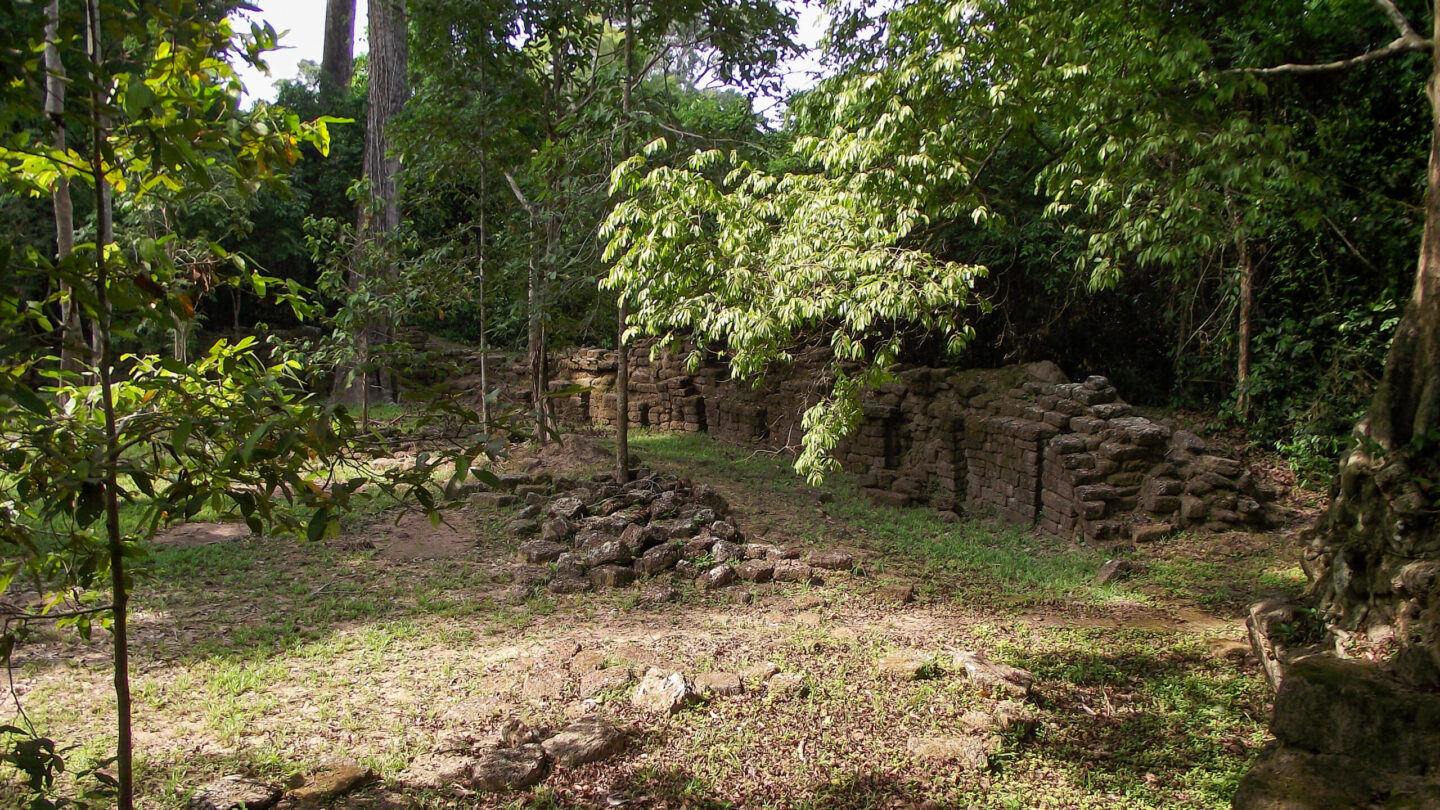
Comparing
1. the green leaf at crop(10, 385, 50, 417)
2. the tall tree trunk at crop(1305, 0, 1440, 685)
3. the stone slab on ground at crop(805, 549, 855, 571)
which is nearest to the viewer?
the green leaf at crop(10, 385, 50, 417)

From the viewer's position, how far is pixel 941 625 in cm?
551

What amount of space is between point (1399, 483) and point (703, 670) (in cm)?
Result: 360

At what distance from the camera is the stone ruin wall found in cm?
769

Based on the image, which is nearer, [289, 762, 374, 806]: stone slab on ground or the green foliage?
[289, 762, 374, 806]: stone slab on ground

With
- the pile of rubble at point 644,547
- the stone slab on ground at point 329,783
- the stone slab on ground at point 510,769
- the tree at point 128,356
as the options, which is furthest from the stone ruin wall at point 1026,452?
the tree at point 128,356

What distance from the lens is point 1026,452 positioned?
8.69 m

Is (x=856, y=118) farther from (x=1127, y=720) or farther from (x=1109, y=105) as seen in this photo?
(x=1127, y=720)

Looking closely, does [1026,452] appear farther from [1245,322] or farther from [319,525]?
[319,525]

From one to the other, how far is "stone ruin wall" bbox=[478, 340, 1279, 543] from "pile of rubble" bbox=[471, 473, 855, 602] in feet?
3.99

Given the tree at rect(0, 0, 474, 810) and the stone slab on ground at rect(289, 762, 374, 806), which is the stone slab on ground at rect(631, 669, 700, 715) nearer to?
the stone slab on ground at rect(289, 762, 374, 806)

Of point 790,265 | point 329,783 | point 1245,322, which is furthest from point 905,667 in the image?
point 1245,322

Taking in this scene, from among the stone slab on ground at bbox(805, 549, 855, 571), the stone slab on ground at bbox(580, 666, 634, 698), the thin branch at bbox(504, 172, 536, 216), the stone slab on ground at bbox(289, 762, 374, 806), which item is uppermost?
the thin branch at bbox(504, 172, 536, 216)

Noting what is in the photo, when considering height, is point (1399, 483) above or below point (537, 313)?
below

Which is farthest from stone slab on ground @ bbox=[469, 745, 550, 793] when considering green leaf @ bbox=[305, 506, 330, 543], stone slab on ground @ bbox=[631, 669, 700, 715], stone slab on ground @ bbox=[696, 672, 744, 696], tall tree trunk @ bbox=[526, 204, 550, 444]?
tall tree trunk @ bbox=[526, 204, 550, 444]
